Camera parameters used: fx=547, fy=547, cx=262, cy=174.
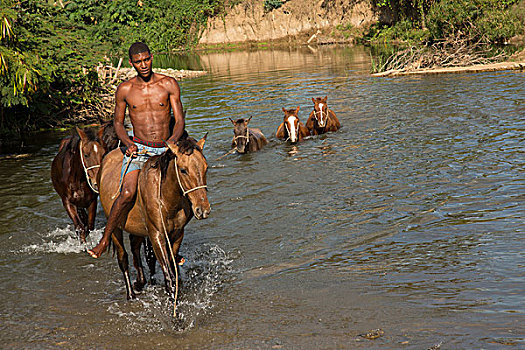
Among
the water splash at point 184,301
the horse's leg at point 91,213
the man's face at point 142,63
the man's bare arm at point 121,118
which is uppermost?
the man's face at point 142,63

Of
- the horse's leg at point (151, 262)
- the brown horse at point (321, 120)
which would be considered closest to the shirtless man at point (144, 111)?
the horse's leg at point (151, 262)

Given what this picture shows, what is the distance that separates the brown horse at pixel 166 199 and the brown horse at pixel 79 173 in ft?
5.85

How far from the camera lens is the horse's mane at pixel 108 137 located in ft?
31.6

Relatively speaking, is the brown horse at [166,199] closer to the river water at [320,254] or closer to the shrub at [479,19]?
the river water at [320,254]

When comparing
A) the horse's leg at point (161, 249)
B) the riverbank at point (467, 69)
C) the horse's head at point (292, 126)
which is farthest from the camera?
the riverbank at point (467, 69)

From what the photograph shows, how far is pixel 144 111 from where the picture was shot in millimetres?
7293

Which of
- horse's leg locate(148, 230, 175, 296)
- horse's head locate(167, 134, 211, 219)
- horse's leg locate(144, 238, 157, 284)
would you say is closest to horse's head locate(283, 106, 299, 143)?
horse's leg locate(144, 238, 157, 284)

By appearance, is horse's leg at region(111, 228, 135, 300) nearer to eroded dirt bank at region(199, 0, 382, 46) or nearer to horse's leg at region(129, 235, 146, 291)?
horse's leg at region(129, 235, 146, 291)

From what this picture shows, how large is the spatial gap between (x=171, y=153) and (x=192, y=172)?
576mm

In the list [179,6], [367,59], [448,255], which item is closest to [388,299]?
[448,255]

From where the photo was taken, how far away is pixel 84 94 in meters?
22.6

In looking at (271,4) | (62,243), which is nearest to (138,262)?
(62,243)

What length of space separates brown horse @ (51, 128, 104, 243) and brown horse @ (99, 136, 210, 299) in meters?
1.78

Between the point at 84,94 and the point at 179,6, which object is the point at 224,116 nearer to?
the point at 84,94
